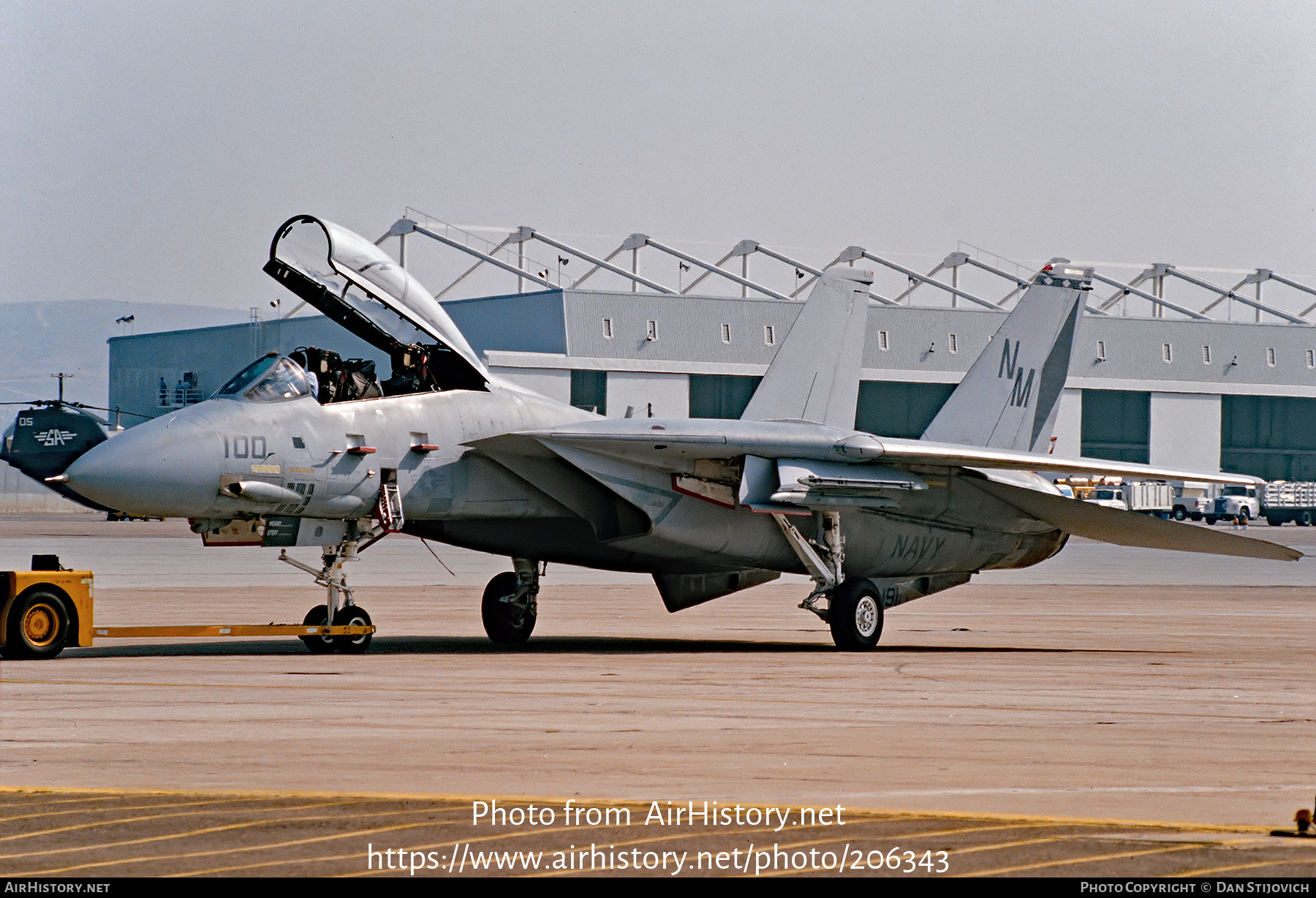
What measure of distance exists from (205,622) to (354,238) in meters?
6.11

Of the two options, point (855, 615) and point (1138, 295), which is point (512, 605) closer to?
point (855, 615)

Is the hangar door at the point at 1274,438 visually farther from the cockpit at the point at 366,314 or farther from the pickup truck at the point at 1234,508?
the cockpit at the point at 366,314

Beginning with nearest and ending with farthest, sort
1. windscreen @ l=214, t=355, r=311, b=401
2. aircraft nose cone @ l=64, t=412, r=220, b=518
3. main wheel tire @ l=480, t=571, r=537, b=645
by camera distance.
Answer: aircraft nose cone @ l=64, t=412, r=220, b=518
windscreen @ l=214, t=355, r=311, b=401
main wheel tire @ l=480, t=571, r=537, b=645

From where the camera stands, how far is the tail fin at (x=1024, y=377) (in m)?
20.1

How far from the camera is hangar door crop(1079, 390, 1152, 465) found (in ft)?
252

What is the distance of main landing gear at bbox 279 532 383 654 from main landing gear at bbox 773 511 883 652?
4.68 meters

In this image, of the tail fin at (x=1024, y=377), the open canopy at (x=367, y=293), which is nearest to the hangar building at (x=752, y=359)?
the tail fin at (x=1024, y=377)

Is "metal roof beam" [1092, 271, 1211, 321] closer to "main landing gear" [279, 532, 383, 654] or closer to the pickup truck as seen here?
the pickup truck

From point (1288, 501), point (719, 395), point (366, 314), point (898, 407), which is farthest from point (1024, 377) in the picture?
point (1288, 501)

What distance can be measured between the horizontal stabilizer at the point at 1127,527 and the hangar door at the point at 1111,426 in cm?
5928

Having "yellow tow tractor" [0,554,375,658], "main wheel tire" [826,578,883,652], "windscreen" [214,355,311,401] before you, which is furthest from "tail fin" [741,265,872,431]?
"yellow tow tractor" [0,554,375,658]
